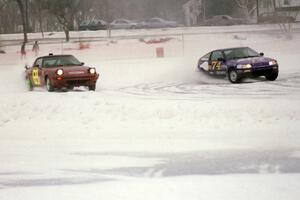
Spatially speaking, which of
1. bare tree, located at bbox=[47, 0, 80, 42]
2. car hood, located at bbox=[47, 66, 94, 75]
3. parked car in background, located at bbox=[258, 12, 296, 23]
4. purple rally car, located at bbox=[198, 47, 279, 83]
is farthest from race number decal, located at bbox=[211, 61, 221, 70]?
bare tree, located at bbox=[47, 0, 80, 42]

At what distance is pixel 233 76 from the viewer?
56.8ft

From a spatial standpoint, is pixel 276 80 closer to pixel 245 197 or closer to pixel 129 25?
pixel 245 197

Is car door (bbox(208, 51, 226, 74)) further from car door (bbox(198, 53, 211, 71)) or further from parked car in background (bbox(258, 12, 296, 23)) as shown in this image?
parked car in background (bbox(258, 12, 296, 23))

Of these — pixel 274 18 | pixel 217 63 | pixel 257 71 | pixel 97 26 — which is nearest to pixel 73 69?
pixel 217 63

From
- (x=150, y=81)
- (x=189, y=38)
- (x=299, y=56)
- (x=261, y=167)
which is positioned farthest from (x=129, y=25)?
(x=261, y=167)

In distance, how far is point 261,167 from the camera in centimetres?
651

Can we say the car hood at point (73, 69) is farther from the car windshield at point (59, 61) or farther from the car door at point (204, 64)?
the car door at point (204, 64)

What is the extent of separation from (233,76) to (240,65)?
0.58 metres

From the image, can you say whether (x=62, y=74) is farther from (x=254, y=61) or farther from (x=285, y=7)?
(x=285, y=7)

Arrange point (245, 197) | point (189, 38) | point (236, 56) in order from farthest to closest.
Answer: point (189, 38), point (236, 56), point (245, 197)

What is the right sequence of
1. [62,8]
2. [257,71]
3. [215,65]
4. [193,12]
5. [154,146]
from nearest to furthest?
[154,146] → [257,71] → [215,65] → [62,8] → [193,12]

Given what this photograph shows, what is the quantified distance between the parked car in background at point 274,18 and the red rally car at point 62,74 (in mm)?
29425

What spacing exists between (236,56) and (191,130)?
29.7 ft

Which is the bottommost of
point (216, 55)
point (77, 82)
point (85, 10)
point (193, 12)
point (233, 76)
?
point (233, 76)
